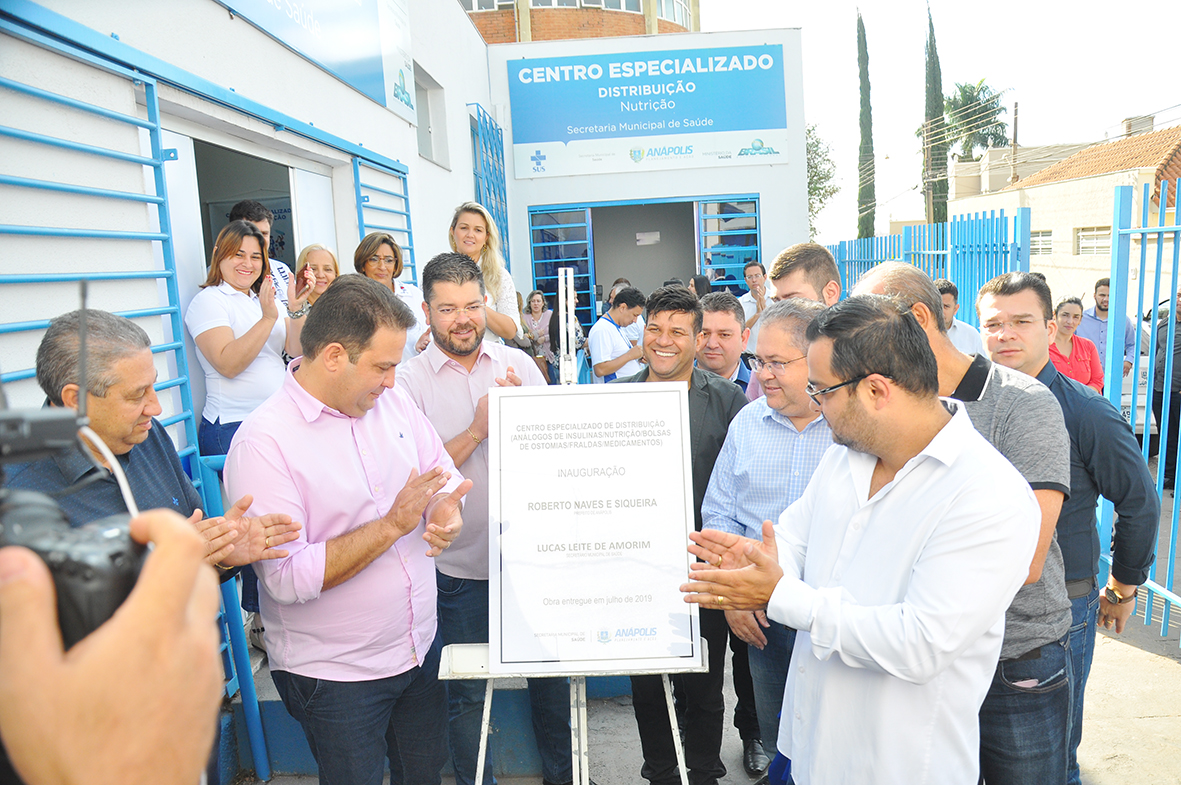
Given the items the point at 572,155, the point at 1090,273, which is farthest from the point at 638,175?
the point at 1090,273

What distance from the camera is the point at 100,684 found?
0.61m

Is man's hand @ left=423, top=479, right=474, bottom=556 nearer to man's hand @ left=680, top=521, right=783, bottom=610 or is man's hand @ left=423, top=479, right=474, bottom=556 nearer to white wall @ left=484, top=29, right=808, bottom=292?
man's hand @ left=680, top=521, right=783, bottom=610

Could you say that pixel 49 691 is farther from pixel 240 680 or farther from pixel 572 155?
pixel 572 155

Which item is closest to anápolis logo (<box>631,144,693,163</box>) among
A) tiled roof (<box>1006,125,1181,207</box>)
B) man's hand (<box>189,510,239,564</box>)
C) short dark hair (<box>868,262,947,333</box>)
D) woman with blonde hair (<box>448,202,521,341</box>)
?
woman with blonde hair (<box>448,202,521,341</box>)

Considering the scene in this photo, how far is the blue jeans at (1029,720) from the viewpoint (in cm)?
197

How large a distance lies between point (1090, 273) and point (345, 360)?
82.6 ft

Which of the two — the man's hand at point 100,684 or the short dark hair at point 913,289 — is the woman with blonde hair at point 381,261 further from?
the man's hand at point 100,684

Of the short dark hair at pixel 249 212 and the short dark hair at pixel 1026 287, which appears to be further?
the short dark hair at pixel 249 212

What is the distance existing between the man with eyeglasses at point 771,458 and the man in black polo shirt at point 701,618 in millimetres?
174

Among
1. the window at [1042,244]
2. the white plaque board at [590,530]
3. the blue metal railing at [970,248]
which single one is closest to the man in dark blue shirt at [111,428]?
the white plaque board at [590,530]

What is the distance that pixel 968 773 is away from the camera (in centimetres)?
171

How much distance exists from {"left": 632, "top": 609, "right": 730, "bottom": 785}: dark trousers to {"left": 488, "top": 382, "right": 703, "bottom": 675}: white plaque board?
81cm

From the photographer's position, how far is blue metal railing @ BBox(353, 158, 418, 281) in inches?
229

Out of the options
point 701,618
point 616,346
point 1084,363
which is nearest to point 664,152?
point 616,346
